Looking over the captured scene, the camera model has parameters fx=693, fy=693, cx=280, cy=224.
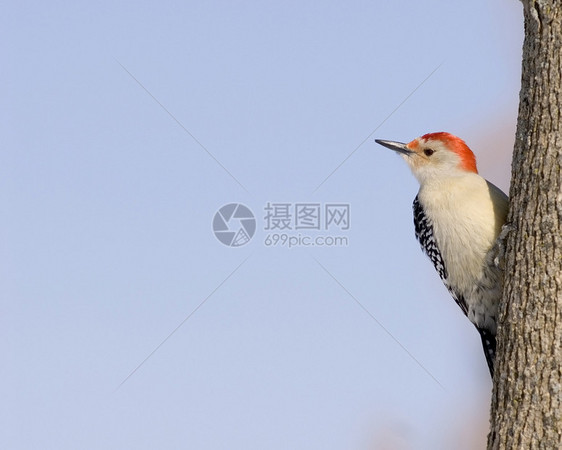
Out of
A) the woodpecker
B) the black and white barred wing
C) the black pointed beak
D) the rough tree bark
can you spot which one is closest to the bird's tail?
the woodpecker

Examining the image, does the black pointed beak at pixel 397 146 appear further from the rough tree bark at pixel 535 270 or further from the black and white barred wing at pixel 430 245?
the rough tree bark at pixel 535 270

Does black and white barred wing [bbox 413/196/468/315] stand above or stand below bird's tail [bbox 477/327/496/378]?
above

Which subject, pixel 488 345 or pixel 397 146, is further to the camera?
pixel 397 146

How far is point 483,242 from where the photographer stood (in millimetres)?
3805

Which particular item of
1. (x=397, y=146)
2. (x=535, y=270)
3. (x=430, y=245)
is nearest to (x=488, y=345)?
(x=430, y=245)

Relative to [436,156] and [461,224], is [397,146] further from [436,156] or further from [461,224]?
[461,224]

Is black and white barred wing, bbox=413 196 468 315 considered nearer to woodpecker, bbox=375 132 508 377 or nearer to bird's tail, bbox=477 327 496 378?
woodpecker, bbox=375 132 508 377

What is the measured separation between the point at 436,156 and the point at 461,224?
2.34 feet

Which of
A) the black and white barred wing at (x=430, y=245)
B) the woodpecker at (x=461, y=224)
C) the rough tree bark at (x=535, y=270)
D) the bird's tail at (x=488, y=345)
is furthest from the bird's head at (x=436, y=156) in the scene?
the rough tree bark at (x=535, y=270)

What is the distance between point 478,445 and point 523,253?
245 inches

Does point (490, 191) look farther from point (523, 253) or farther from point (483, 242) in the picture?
point (523, 253)

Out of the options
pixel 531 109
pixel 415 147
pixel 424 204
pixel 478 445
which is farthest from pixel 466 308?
pixel 478 445

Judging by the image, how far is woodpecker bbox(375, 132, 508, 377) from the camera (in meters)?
3.83

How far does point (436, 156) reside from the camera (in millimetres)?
4516
